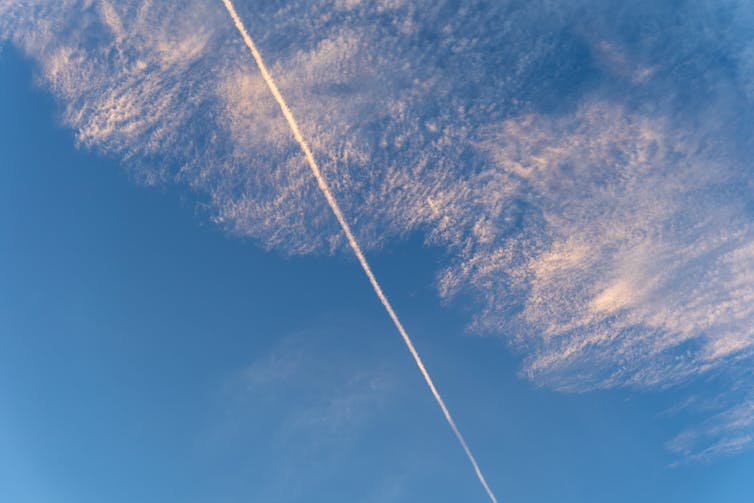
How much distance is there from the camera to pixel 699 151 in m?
4.18

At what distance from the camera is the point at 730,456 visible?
467 cm

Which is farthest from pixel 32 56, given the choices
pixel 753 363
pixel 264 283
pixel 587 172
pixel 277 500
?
pixel 753 363

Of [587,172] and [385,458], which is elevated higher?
[587,172]

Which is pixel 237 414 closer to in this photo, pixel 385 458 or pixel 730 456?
pixel 385 458

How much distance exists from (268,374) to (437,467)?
1.91 m

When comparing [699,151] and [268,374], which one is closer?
[699,151]

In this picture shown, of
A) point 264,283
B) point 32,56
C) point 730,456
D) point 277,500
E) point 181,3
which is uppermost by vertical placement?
point 32,56

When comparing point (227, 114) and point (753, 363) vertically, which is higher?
point (227, 114)

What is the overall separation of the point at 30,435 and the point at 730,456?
7018 mm

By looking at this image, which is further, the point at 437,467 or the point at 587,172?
the point at 437,467

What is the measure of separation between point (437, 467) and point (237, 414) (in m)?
2.04

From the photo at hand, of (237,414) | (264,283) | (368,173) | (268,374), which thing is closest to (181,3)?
(368,173)

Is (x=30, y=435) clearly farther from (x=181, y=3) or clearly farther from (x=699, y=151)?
(x=699, y=151)

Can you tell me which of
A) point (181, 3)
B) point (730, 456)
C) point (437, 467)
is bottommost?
point (730, 456)
